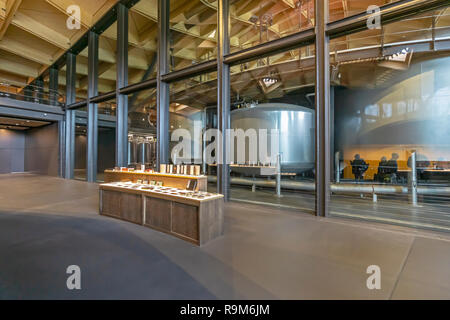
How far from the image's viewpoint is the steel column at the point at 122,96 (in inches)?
336

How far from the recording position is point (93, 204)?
557 centimetres

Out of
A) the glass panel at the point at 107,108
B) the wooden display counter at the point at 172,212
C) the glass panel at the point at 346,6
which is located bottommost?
the wooden display counter at the point at 172,212

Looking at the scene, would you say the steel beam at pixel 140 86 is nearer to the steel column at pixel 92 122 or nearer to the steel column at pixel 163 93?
the steel column at pixel 163 93

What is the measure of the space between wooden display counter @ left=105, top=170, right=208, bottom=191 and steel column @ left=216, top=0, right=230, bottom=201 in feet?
5.67

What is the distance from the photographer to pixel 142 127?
12000 millimetres

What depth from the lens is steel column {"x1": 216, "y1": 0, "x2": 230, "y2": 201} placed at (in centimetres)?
595

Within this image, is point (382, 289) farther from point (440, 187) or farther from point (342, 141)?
point (342, 141)

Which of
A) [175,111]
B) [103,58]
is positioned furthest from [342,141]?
[103,58]

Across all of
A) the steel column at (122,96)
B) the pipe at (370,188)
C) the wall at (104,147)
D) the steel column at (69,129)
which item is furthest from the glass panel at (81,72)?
the pipe at (370,188)

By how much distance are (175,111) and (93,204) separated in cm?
711

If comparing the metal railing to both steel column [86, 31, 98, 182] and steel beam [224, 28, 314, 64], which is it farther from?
steel beam [224, 28, 314, 64]

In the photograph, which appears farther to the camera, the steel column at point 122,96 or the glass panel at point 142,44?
the glass panel at point 142,44

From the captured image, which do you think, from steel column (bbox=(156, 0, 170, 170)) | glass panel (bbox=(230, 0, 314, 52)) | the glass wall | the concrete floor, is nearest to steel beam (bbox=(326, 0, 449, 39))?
the glass wall

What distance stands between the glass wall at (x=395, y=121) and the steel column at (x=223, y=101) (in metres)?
2.79
